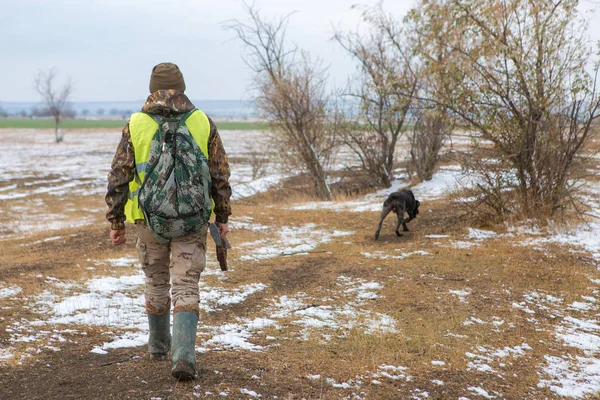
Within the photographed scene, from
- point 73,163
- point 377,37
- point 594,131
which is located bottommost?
point 73,163

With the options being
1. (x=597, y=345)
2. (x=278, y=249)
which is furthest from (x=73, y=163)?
(x=597, y=345)

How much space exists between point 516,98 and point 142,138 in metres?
8.36

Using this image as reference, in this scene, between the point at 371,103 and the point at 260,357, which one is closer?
the point at 260,357

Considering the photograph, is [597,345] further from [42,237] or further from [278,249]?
[42,237]

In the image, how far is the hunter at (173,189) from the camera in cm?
355

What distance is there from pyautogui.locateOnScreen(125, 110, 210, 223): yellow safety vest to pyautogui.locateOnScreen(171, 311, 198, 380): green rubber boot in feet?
2.44

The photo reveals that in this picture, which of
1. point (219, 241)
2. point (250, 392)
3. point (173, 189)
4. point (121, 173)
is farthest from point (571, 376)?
point (121, 173)

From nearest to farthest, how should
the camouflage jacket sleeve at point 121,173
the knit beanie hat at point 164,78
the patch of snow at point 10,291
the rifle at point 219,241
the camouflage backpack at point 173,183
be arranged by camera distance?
the camouflage backpack at point 173,183 → the camouflage jacket sleeve at point 121,173 → the knit beanie hat at point 164,78 → the rifle at point 219,241 → the patch of snow at point 10,291

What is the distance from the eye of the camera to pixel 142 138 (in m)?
3.61

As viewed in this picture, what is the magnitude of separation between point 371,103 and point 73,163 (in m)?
28.8

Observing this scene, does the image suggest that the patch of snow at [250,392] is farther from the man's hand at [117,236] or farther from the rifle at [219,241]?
the man's hand at [117,236]

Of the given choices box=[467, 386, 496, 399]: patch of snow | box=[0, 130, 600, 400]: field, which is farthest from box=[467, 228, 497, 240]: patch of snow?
box=[467, 386, 496, 399]: patch of snow

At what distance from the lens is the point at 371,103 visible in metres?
18.3

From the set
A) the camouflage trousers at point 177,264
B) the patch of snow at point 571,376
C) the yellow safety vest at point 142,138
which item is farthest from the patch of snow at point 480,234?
the yellow safety vest at point 142,138
